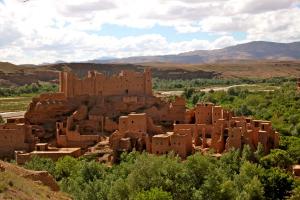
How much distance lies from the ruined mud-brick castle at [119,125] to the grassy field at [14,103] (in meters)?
32.8

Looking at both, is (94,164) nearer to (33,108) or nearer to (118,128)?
(118,128)

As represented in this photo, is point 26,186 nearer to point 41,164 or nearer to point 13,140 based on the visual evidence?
point 41,164

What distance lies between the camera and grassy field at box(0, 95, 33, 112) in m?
84.2

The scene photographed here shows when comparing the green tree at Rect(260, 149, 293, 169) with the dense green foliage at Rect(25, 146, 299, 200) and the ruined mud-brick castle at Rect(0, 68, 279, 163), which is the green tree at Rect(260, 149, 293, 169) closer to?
the dense green foliage at Rect(25, 146, 299, 200)

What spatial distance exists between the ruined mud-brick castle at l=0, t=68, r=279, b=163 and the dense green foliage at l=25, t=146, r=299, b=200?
274cm

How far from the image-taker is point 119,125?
46.2m

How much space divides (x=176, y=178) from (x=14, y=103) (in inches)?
2530

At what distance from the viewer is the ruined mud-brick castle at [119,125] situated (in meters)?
42.8

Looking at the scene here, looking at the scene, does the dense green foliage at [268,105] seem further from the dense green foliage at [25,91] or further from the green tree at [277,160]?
the dense green foliage at [25,91]

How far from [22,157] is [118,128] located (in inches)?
342

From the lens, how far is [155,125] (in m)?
47.8

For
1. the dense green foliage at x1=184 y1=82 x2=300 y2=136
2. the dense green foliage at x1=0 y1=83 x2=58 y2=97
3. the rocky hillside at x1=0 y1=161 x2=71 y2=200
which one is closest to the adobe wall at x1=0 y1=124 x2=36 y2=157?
the rocky hillside at x1=0 y1=161 x2=71 y2=200

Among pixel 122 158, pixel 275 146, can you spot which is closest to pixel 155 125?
pixel 122 158

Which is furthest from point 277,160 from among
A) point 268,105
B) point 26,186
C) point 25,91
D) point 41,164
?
point 25,91
